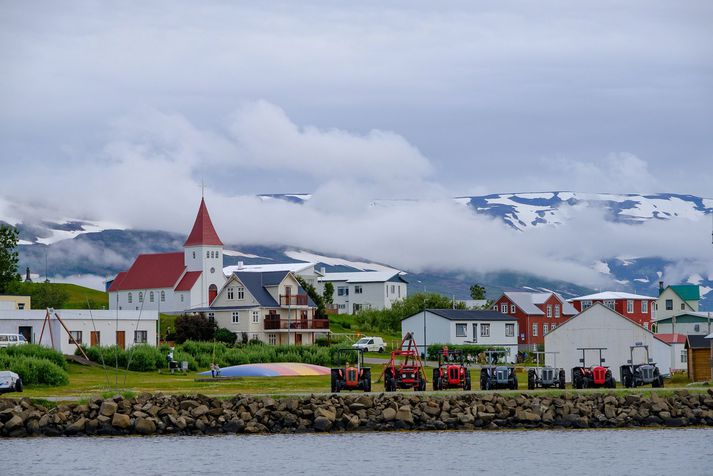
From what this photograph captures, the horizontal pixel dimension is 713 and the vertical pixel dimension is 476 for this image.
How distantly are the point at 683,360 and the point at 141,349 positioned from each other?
115ft

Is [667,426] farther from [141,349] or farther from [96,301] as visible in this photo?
[96,301]

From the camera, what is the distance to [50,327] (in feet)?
272

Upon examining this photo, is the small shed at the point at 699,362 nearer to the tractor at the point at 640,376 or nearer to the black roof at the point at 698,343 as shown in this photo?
the black roof at the point at 698,343

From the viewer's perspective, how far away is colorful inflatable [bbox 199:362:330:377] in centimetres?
7231

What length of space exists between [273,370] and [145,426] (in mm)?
24385

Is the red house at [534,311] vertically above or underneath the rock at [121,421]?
above

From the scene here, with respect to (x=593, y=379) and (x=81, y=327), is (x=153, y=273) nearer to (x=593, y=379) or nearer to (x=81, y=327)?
(x=81, y=327)

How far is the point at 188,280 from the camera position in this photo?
445 ft

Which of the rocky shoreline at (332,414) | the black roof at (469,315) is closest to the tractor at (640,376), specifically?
the rocky shoreline at (332,414)

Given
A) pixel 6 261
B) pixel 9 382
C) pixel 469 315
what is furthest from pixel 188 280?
pixel 9 382

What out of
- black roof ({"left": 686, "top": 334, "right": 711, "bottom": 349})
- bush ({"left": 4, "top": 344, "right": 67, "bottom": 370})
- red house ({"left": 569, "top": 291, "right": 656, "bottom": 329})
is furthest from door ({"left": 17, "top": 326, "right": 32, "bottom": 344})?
red house ({"left": 569, "top": 291, "right": 656, "bottom": 329})

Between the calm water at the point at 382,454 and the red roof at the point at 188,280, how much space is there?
85.5 m

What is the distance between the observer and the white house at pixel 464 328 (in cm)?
10694

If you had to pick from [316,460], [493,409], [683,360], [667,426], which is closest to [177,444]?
[316,460]
